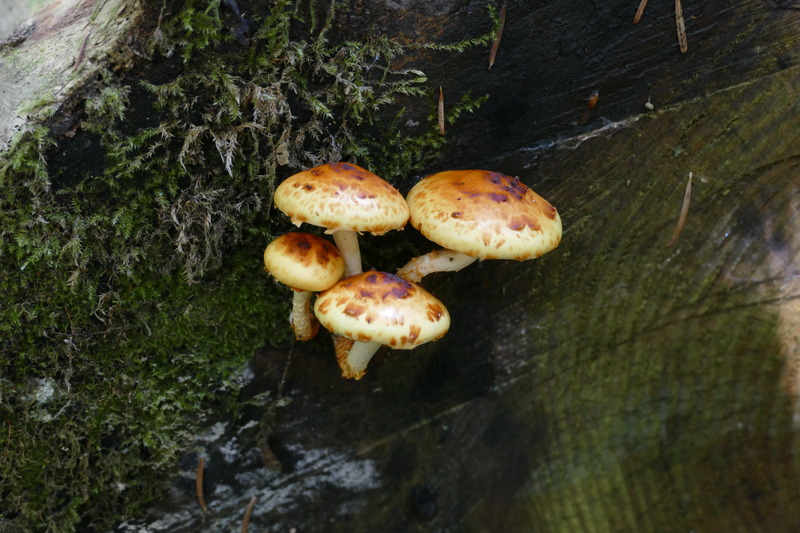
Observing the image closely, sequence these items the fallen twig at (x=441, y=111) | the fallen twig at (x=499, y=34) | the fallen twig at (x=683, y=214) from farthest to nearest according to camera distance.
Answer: the fallen twig at (x=683, y=214) < the fallen twig at (x=441, y=111) < the fallen twig at (x=499, y=34)

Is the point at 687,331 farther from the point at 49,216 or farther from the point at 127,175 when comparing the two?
the point at 49,216

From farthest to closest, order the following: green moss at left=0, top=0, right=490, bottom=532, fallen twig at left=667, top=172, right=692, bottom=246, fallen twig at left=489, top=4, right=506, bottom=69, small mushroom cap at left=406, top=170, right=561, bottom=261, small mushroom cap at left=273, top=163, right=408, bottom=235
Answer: fallen twig at left=667, top=172, right=692, bottom=246 → fallen twig at left=489, top=4, right=506, bottom=69 → green moss at left=0, top=0, right=490, bottom=532 → small mushroom cap at left=406, top=170, right=561, bottom=261 → small mushroom cap at left=273, top=163, right=408, bottom=235

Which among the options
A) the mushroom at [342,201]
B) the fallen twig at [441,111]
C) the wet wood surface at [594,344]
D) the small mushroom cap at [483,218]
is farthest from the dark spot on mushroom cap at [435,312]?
the fallen twig at [441,111]

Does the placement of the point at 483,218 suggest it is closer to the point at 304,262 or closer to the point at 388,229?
the point at 388,229

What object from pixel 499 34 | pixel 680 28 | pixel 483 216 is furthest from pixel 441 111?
pixel 680 28

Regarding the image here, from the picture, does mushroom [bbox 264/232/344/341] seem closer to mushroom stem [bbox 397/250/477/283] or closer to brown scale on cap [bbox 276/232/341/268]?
brown scale on cap [bbox 276/232/341/268]

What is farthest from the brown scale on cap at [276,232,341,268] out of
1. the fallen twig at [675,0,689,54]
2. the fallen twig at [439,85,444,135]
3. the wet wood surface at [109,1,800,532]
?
the fallen twig at [675,0,689,54]

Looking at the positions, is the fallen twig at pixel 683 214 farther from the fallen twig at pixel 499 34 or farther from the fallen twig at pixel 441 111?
the fallen twig at pixel 441 111
